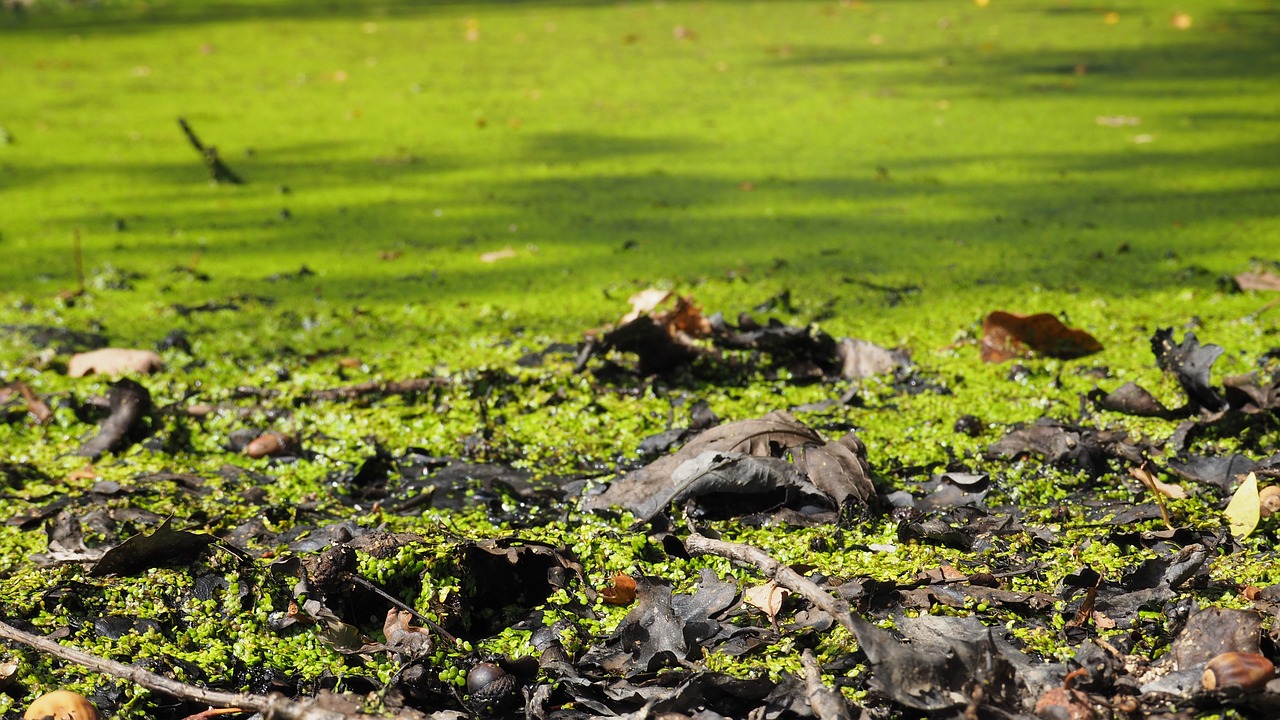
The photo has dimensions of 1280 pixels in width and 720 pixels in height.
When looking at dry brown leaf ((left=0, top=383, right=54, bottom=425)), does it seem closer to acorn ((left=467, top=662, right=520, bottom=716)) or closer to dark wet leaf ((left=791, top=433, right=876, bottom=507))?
acorn ((left=467, top=662, right=520, bottom=716))

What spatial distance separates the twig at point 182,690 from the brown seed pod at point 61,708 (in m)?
0.05

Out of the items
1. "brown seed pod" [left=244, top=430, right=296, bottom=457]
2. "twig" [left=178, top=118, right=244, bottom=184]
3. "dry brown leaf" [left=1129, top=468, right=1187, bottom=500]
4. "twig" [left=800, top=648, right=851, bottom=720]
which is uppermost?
"twig" [left=178, top=118, right=244, bottom=184]

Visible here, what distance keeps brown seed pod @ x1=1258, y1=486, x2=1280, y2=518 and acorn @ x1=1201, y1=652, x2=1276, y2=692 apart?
41 centimetres

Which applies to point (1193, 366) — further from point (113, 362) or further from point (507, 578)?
point (113, 362)

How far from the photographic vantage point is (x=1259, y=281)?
2.21 metres

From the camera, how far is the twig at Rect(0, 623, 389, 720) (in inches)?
35.2

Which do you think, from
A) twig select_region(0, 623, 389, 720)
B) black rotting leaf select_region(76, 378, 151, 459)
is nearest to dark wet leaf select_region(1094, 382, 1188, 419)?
twig select_region(0, 623, 389, 720)

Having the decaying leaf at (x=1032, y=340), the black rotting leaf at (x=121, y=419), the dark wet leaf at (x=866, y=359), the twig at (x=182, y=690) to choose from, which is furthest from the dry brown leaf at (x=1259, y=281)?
the black rotting leaf at (x=121, y=419)

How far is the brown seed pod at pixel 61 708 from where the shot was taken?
0.97 m

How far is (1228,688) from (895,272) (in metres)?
1.58

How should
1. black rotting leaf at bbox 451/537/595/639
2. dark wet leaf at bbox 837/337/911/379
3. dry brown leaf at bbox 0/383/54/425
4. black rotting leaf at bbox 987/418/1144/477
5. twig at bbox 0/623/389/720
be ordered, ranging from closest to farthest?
twig at bbox 0/623/389/720 < black rotting leaf at bbox 451/537/595/639 < black rotting leaf at bbox 987/418/1144/477 < dry brown leaf at bbox 0/383/54/425 < dark wet leaf at bbox 837/337/911/379

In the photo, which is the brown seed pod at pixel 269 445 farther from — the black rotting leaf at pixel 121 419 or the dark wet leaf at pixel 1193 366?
the dark wet leaf at pixel 1193 366

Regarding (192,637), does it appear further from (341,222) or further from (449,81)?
(449,81)

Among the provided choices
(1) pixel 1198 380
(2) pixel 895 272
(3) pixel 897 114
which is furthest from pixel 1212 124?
(1) pixel 1198 380
